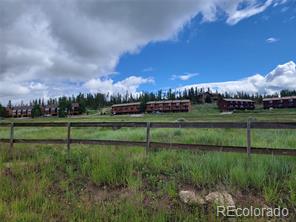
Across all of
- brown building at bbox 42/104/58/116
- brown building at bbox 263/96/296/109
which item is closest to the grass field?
brown building at bbox 263/96/296/109

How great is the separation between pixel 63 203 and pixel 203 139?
797cm

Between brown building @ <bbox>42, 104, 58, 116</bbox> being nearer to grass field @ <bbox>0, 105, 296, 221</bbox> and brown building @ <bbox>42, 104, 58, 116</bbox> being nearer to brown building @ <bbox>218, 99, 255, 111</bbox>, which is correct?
brown building @ <bbox>218, 99, 255, 111</bbox>

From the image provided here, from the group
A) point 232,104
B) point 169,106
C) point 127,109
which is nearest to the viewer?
point 232,104

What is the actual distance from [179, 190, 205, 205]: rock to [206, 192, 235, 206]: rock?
0.50ft

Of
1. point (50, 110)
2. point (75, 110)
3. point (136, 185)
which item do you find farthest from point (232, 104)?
point (136, 185)

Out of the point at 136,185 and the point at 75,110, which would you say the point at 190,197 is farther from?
the point at 75,110

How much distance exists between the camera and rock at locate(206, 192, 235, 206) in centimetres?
482

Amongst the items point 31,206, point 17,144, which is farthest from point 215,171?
point 17,144

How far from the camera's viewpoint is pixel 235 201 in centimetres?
496

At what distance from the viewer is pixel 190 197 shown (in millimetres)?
5160

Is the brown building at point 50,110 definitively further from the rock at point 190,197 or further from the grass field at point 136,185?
the rock at point 190,197

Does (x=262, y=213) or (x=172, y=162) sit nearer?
(x=262, y=213)

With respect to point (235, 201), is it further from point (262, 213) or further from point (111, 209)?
point (111, 209)

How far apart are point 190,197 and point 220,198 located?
57cm
